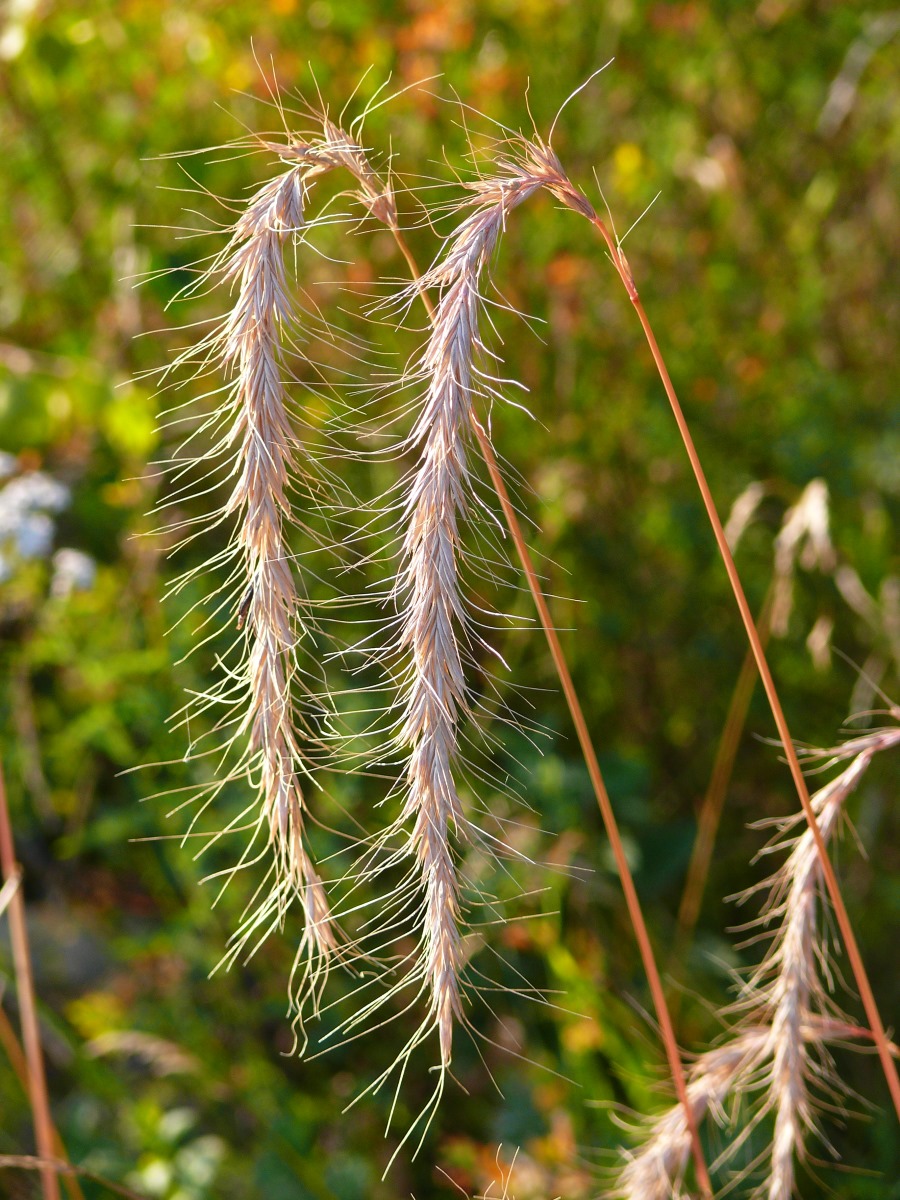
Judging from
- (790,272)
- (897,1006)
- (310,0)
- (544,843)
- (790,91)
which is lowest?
(897,1006)

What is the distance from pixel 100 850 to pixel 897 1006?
60.3 inches

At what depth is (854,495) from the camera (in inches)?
87.0

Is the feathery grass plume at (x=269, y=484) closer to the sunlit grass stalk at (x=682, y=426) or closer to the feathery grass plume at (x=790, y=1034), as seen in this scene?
the sunlit grass stalk at (x=682, y=426)

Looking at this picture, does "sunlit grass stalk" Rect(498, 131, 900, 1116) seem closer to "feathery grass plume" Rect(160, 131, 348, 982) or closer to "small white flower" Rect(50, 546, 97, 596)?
"feathery grass plume" Rect(160, 131, 348, 982)

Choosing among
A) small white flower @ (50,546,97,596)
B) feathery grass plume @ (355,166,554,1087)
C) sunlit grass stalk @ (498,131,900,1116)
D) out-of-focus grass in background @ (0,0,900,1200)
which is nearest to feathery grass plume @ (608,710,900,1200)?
sunlit grass stalk @ (498,131,900,1116)

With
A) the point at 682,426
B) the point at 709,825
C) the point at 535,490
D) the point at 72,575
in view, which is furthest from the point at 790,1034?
the point at 72,575

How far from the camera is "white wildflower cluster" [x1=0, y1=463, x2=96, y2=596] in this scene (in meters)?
1.75

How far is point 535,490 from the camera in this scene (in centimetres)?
185

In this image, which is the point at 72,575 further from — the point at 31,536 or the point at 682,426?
the point at 682,426

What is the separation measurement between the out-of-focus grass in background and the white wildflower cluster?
38 millimetres

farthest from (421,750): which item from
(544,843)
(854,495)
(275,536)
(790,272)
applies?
(790,272)

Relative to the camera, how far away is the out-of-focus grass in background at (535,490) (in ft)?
5.68

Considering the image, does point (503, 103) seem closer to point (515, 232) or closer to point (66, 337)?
point (515, 232)

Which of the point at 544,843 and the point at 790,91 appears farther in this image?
the point at 790,91
